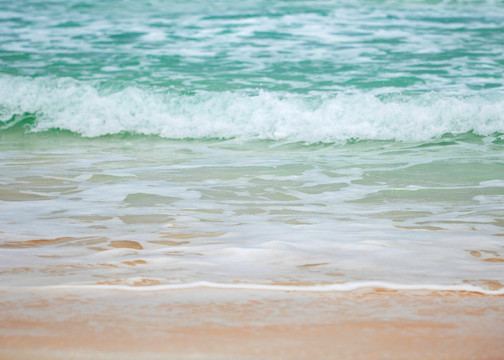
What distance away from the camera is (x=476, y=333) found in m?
1.73

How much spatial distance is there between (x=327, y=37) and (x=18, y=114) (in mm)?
5862

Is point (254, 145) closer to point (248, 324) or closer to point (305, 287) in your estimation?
point (305, 287)

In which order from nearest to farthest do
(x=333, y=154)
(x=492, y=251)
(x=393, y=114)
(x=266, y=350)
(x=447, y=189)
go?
1. (x=266, y=350)
2. (x=492, y=251)
3. (x=447, y=189)
4. (x=333, y=154)
5. (x=393, y=114)

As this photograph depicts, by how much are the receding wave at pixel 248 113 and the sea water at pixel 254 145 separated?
1.0 inches

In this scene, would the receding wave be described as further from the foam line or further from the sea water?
the foam line

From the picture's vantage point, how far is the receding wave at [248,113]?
684 centimetres

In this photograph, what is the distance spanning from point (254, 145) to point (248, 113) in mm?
1051

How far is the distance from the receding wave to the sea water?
25 mm

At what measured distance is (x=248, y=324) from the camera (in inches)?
71.4

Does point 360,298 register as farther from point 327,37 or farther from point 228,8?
point 228,8

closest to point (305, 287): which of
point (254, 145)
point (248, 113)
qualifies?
point (254, 145)

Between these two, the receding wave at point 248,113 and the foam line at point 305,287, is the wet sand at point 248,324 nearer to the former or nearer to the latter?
the foam line at point 305,287

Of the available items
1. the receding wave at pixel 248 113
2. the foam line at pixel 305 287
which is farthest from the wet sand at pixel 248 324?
the receding wave at pixel 248 113

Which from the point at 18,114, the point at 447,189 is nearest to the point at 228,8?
the point at 18,114
